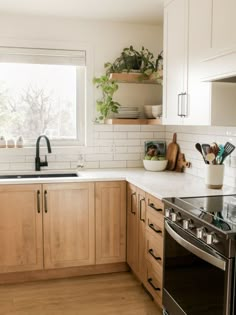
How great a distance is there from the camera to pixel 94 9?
3291 millimetres

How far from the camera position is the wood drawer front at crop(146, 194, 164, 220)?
2535 mm

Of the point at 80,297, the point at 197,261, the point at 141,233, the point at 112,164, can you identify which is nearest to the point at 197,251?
the point at 197,261

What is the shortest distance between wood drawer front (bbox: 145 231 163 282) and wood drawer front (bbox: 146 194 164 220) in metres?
0.17

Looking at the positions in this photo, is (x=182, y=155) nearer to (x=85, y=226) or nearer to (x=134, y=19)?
(x=85, y=226)

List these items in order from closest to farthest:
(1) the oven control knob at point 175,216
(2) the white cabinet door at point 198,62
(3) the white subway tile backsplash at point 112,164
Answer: (1) the oven control knob at point 175,216 → (2) the white cabinet door at point 198,62 → (3) the white subway tile backsplash at point 112,164

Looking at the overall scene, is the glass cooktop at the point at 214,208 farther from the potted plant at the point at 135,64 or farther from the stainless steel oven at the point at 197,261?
the potted plant at the point at 135,64

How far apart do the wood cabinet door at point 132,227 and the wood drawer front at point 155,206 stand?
0.28 meters

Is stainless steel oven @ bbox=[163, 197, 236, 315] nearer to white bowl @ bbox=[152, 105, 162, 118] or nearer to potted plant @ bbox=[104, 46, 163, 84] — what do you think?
white bowl @ bbox=[152, 105, 162, 118]

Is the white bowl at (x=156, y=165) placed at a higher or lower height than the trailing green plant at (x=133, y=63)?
lower

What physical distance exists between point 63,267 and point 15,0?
2.23 metres

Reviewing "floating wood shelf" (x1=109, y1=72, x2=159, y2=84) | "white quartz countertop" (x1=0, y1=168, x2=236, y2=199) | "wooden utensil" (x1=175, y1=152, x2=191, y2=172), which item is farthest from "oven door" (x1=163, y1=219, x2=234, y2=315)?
"floating wood shelf" (x1=109, y1=72, x2=159, y2=84)

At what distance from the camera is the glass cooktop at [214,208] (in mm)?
1889

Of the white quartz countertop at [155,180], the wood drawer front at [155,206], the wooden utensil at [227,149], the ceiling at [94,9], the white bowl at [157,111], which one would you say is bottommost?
the wood drawer front at [155,206]

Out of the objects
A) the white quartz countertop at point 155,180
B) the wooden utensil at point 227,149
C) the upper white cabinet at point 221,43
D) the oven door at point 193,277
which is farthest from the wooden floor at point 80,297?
the upper white cabinet at point 221,43
